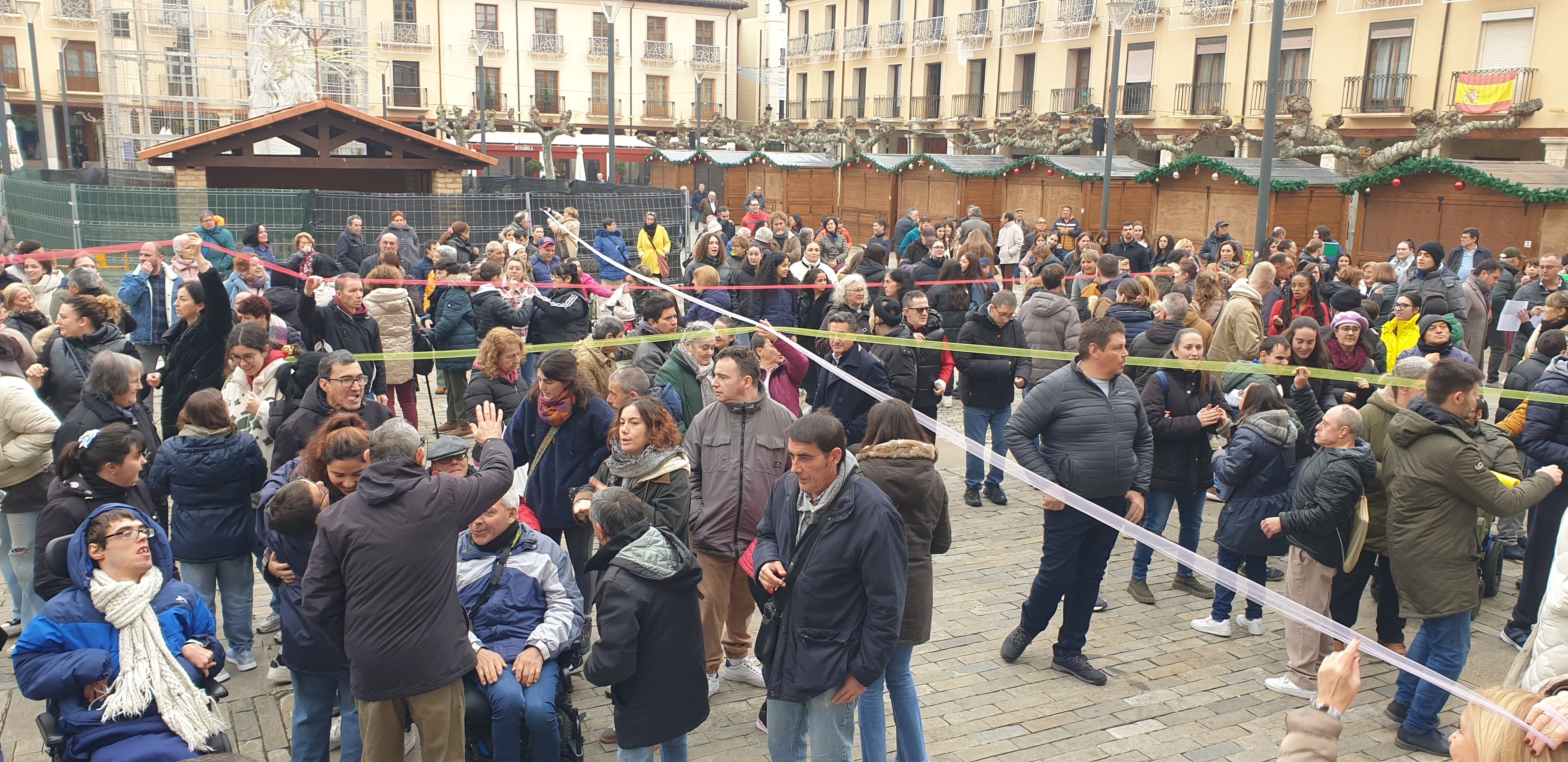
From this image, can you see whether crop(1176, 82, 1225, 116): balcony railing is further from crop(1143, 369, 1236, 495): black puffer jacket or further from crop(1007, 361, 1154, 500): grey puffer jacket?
crop(1007, 361, 1154, 500): grey puffer jacket

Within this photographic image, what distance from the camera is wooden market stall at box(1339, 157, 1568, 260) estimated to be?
50.2 ft

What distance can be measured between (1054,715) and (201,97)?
29725mm

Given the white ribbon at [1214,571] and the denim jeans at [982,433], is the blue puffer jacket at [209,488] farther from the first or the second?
the denim jeans at [982,433]

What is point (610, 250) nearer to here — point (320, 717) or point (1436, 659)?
point (320, 717)

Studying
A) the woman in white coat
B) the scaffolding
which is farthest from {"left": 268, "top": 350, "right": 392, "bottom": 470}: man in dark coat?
the scaffolding

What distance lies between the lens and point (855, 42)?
46469 mm

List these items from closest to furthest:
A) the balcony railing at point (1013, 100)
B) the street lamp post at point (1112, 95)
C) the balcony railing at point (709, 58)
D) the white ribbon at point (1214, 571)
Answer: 1. the white ribbon at point (1214, 571)
2. the street lamp post at point (1112, 95)
3. the balcony railing at point (1013, 100)
4. the balcony railing at point (709, 58)

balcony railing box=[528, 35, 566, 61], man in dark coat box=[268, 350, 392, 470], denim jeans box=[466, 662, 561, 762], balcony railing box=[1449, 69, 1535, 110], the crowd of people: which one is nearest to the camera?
the crowd of people

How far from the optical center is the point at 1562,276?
11492 mm

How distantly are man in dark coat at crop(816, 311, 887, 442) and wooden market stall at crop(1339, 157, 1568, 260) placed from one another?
41.3ft

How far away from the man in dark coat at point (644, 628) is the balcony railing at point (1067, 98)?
34.0 m

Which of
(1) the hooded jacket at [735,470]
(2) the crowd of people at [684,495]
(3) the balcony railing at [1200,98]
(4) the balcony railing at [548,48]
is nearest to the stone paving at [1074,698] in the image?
(2) the crowd of people at [684,495]

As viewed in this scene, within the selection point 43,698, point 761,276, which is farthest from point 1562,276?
point 43,698

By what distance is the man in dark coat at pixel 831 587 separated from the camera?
13.1 feet
